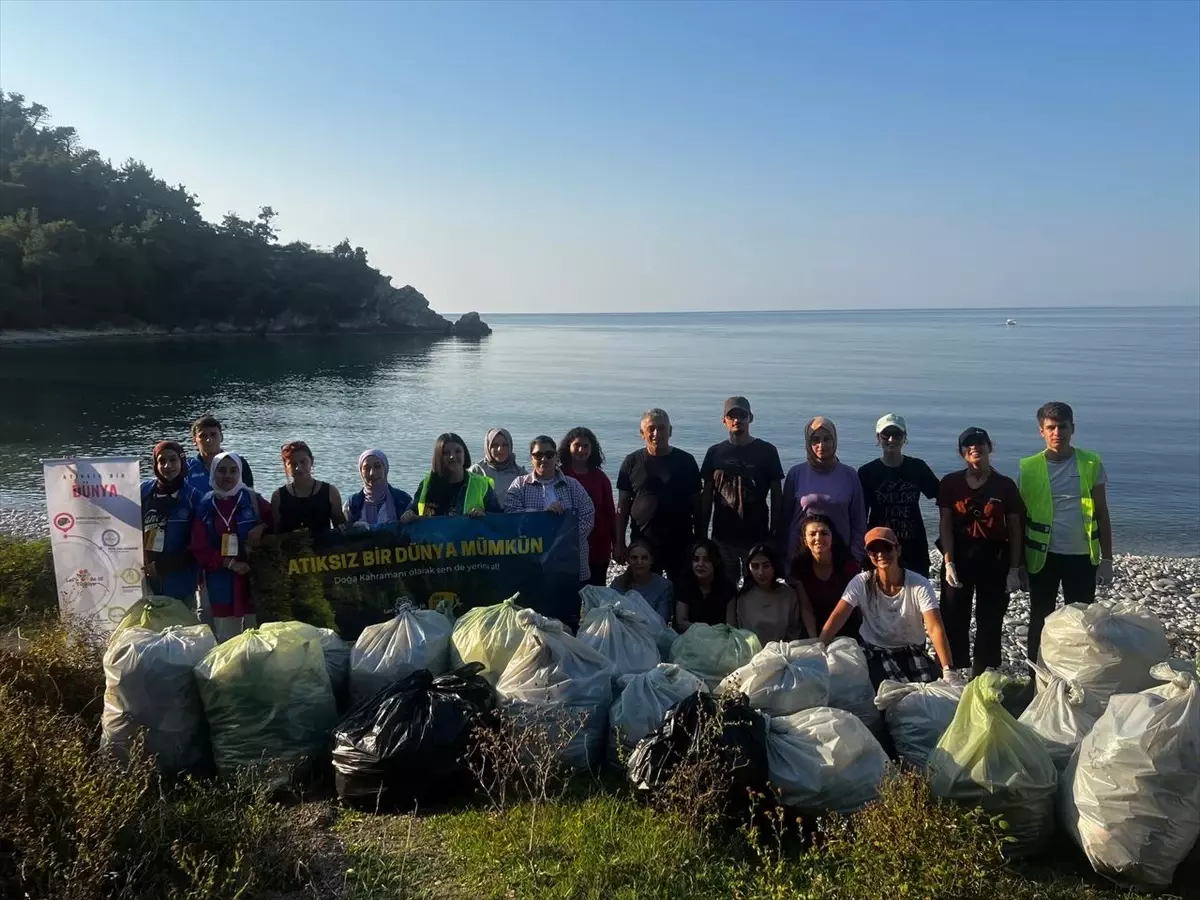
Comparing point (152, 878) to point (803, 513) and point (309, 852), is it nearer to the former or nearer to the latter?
point (309, 852)

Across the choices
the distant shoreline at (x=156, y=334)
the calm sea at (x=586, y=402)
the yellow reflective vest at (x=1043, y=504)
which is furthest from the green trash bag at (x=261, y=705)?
the distant shoreline at (x=156, y=334)

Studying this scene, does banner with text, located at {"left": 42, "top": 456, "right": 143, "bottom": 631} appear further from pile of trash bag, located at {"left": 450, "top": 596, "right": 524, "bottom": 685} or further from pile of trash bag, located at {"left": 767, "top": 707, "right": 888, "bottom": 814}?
pile of trash bag, located at {"left": 767, "top": 707, "right": 888, "bottom": 814}

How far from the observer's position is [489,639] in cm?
451

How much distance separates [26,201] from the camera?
68.8m

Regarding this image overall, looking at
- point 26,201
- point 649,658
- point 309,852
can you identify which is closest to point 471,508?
point 649,658

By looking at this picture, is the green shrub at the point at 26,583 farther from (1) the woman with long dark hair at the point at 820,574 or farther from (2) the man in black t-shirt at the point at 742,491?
(1) the woman with long dark hair at the point at 820,574

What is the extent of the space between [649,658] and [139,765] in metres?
2.59

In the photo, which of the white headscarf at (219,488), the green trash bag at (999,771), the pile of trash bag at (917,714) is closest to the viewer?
the green trash bag at (999,771)

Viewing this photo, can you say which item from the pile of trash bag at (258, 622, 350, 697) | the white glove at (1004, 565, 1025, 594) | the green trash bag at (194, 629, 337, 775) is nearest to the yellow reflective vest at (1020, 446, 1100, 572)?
the white glove at (1004, 565, 1025, 594)

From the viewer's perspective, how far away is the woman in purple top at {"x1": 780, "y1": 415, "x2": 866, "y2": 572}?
5.81m

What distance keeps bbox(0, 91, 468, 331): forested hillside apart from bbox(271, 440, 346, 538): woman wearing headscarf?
6374 cm

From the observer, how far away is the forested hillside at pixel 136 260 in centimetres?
6016

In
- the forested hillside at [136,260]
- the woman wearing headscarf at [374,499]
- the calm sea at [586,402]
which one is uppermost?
the forested hillside at [136,260]

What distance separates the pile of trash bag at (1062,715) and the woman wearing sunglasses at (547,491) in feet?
9.99
